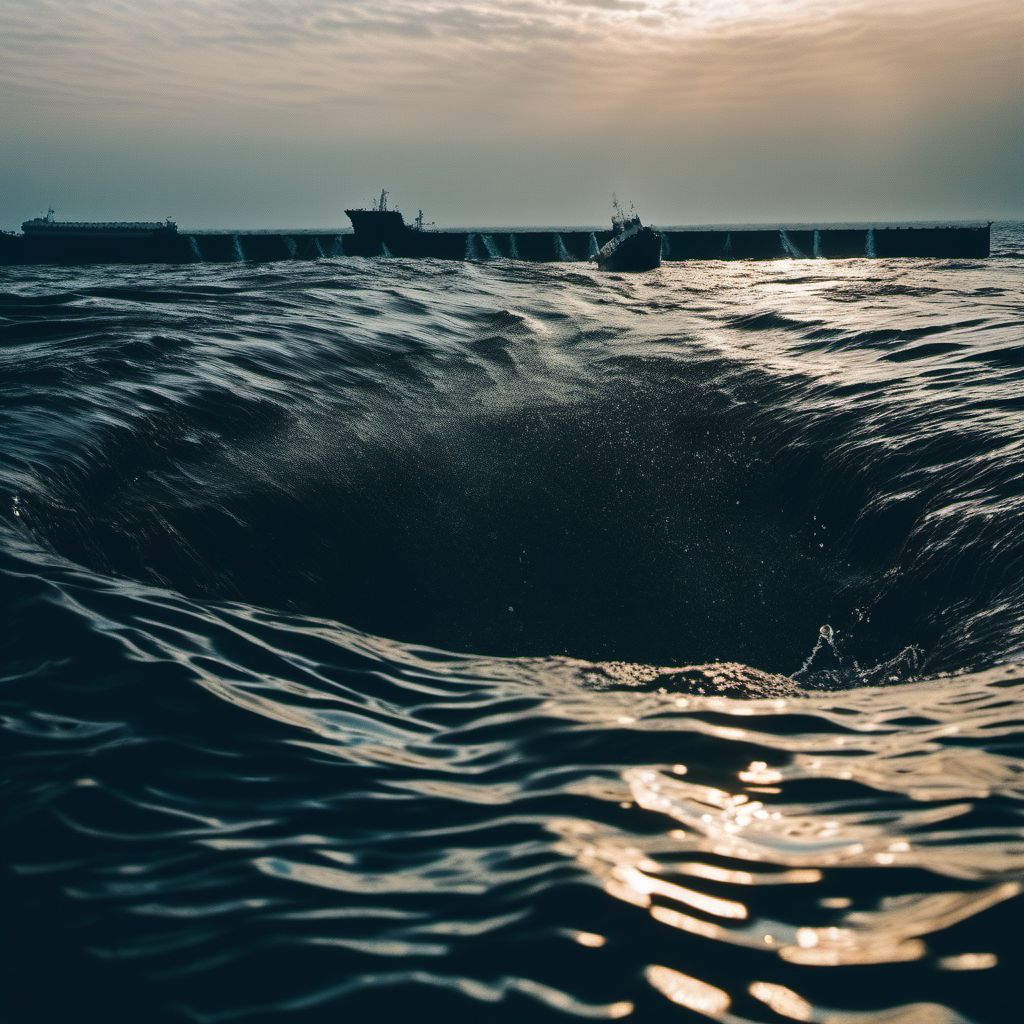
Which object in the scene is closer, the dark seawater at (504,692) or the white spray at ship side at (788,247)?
the dark seawater at (504,692)

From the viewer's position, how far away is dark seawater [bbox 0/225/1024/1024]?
13.4 feet

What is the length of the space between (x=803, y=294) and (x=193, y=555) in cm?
2998

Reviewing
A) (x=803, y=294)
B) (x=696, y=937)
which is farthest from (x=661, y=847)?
(x=803, y=294)

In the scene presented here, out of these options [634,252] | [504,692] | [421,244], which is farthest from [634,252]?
[504,692]

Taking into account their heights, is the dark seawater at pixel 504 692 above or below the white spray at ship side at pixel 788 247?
below

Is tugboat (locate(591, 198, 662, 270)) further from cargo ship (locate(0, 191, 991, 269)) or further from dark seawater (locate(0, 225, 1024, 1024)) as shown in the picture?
dark seawater (locate(0, 225, 1024, 1024))

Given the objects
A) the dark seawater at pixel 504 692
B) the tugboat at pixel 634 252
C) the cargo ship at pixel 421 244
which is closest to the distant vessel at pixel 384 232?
the cargo ship at pixel 421 244

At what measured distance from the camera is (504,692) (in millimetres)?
7465

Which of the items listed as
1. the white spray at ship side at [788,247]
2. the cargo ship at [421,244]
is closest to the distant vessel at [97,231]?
the cargo ship at [421,244]

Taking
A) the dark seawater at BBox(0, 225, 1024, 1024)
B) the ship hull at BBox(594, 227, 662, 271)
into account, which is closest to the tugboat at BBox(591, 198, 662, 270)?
Result: the ship hull at BBox(594, 227, 662, 271)

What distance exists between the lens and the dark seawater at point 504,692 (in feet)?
13.4

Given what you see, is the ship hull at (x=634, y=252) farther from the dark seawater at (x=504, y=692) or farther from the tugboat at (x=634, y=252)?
the dark seawater at (x=504, y=692)

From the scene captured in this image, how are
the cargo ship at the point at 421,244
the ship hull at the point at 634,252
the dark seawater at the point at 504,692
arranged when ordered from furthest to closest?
the cargo ship at the point at 421,244
the ship hull at the point at 634,252
the dark seawater at the point at 504,692

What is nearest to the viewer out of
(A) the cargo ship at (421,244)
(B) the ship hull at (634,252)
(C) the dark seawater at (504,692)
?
(C) the dark seawater at (504,692)
